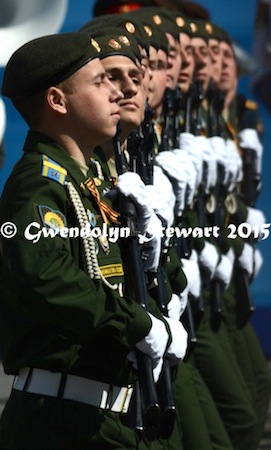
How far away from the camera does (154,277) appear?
4.43 m

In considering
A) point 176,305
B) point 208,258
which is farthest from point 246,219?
point 176,305

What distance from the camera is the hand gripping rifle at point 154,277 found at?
4285mm

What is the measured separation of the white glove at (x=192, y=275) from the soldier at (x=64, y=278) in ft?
4.52

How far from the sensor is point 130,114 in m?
4.75

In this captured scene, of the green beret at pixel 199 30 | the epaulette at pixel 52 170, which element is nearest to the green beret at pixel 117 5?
the green beret at pixel 199 30

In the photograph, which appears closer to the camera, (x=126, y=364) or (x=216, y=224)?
(x=126, y=364)

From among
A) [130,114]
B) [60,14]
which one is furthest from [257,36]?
[130,114]

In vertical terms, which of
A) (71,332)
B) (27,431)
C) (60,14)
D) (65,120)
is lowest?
(27,431)

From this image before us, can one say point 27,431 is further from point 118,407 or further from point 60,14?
point 60,14

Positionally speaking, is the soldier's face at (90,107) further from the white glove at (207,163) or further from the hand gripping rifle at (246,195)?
the hand gripping rifle at (246,195)

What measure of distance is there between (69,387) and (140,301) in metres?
0.35

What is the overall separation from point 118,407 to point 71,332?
0.91ft

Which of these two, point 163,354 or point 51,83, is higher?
point 51,83

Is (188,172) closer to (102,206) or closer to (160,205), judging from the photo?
(160,205)
